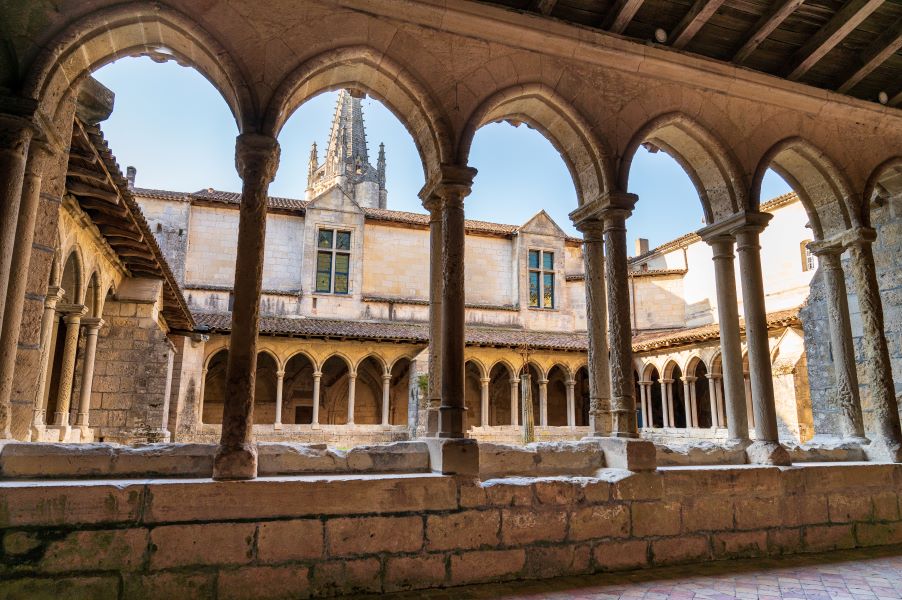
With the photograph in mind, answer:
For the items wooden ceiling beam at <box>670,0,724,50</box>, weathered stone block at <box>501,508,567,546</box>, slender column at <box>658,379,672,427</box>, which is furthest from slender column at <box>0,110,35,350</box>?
slender column at <box>658,379,672,427</box>

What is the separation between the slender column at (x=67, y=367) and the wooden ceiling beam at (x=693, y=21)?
702 cm

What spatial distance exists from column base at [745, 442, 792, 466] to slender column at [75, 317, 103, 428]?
768 cm

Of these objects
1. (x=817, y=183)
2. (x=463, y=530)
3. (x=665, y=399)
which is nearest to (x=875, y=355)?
(x=817, y=183)

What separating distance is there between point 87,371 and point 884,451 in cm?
874

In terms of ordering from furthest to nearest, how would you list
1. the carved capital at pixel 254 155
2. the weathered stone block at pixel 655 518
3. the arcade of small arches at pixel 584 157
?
the weathered stone block at pixel 655 518, the carved capital at pixel 254 155, the arcade of small arches at pixel 584 157

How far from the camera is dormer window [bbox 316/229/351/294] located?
16.6 metres

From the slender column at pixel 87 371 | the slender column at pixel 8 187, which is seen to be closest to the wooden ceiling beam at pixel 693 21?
the slender column at pixel 8 187

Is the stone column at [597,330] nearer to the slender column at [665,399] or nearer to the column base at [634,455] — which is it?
the column base at [634,455]

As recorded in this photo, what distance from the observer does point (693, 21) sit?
14.4ft

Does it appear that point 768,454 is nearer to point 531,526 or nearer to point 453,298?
point 531,526

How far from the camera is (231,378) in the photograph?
3.30 meters

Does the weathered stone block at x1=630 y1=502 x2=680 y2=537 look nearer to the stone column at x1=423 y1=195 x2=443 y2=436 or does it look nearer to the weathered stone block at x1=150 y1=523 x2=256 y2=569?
the stone column at x1=423 y1=195 x2=443 y2=436

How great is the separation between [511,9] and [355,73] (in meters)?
1.18

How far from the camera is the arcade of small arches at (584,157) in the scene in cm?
335
